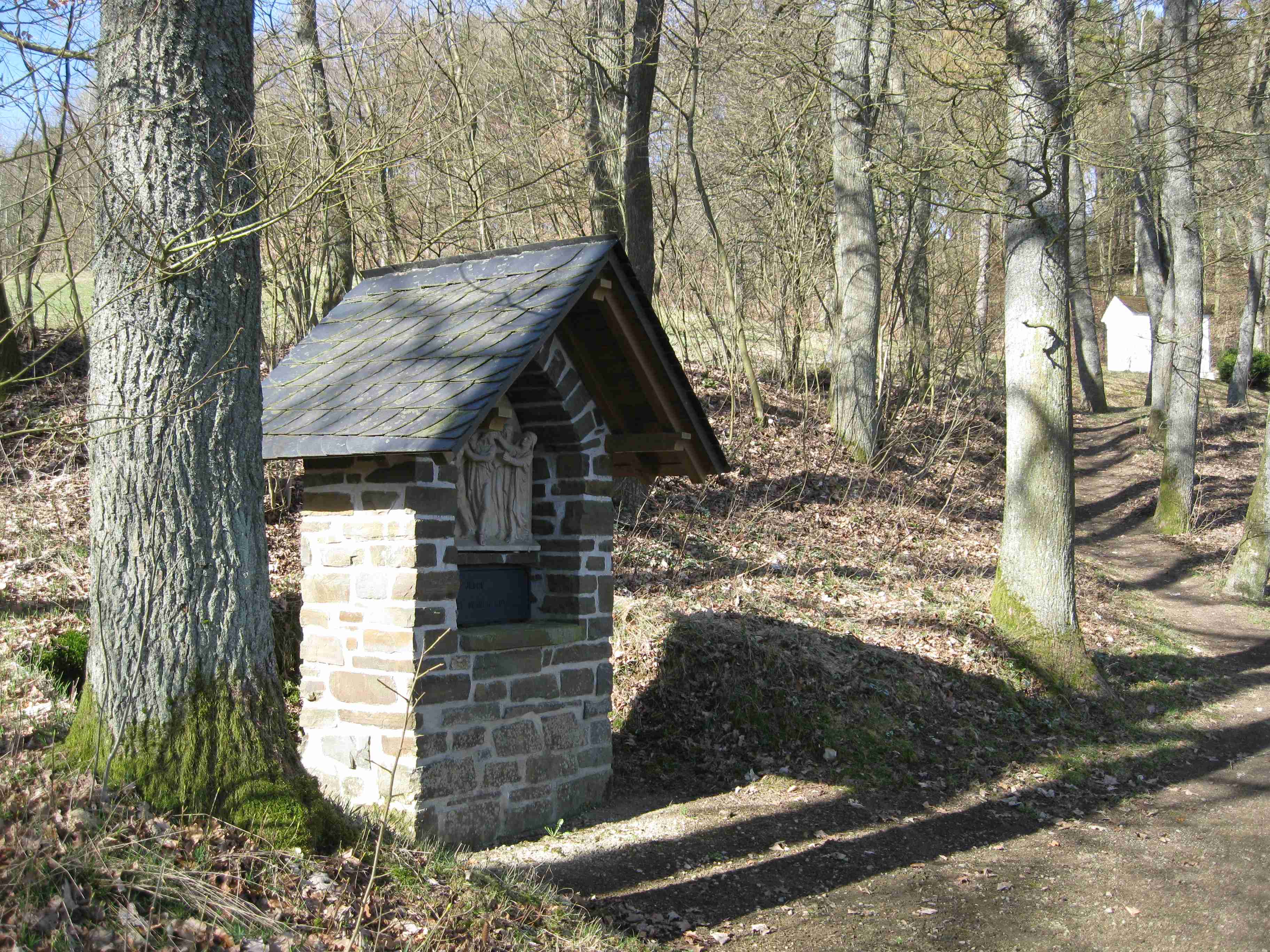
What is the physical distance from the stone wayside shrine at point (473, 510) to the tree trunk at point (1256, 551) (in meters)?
10.1

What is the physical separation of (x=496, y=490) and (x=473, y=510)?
0.21 meters

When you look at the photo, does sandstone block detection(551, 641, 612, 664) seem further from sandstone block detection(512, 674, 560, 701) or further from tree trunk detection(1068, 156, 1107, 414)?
tree trunk detection(1068, 156, 1107, 414)

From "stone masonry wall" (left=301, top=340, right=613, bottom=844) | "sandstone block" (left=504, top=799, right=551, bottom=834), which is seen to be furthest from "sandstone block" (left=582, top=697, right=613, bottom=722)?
"sandstone block" (left=504, top=799, right=551, bottom=834)

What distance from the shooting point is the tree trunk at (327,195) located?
34.8 ft

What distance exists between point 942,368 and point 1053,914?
12.8 m

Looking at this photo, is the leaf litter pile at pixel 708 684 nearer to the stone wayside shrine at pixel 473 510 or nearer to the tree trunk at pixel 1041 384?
A: the tree trunk at pixel 1041 384

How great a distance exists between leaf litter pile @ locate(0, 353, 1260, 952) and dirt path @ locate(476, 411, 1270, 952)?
0.37m

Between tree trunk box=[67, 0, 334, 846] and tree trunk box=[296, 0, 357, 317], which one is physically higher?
tree trunk box=[296, 0, 357, 317]

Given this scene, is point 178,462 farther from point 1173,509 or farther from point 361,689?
point 1173,509

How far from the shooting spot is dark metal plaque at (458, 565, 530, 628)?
261 inches

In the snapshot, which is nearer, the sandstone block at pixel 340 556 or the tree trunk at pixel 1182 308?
the sandstone block at pixel 340 556

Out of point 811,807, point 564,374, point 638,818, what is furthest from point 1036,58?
point 638,818

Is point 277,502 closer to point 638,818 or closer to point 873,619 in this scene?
point 638,818

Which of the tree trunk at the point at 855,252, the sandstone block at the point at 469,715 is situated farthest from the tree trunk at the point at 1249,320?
the sandstone block at the point at 469,715
